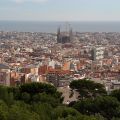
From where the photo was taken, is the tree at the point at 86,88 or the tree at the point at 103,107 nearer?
the tree at the point at 103,107

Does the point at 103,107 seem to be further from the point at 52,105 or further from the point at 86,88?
the point at 86,88

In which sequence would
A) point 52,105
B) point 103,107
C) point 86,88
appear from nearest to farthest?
point 103,107, point 52,105, point 86,88

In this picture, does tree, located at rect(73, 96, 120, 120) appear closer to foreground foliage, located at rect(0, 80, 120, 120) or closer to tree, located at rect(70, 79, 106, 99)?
foreground foliage, located at rect(0, 80, 120, 120)

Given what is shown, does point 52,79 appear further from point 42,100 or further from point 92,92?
point 42,100

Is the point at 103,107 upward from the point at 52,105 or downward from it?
upward

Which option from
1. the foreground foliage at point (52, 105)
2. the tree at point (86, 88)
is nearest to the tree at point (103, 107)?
the foreground foliage at point (52, 105)

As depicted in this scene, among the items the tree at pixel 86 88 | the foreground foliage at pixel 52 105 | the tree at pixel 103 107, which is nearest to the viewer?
the foreground foliage at pixel 52 105

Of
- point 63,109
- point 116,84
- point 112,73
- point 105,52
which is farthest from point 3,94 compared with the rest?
point 105,52

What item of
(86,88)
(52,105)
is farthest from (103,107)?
(86,88)

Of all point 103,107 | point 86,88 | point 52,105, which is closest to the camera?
point 103,107

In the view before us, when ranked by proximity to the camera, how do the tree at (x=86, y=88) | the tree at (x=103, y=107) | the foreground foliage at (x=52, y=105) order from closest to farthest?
1. the foreground foliage at (x=52, y=105)
2. the tree at (x=103, y=107)
3. the tree at (x=86, y=88)

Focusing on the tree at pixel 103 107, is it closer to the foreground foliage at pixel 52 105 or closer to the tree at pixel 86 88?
the foreground foliage at pixel 52 105
